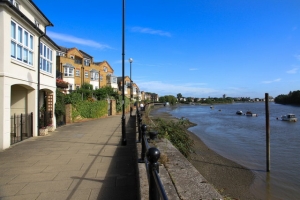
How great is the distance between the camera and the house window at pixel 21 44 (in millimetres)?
9086

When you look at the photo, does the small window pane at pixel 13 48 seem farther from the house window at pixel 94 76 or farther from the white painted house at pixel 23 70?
the house window at pixel 94 76

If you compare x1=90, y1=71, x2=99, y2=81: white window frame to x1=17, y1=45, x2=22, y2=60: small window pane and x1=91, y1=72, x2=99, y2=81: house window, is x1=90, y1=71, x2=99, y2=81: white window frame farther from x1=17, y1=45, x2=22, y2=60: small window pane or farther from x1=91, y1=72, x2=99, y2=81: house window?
x1=17, y1=45, x2=22, y2=60: small window pane

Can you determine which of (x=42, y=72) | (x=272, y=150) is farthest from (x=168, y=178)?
(x=272, y=150)

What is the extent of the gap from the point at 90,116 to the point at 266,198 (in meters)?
17.9

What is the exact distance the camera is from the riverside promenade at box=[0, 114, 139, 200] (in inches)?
171

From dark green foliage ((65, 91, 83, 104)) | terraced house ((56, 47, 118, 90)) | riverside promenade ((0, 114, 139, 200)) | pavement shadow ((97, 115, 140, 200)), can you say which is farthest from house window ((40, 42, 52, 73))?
terraced house ((56, 47, 118, 90))

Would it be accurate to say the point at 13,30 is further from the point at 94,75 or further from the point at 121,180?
the point at 94,75

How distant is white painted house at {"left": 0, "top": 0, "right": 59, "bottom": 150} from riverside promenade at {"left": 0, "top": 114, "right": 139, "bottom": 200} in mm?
2181

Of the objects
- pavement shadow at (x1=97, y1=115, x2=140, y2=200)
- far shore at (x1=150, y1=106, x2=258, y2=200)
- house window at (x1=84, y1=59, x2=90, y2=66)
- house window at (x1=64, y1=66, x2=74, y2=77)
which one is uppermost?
house window at (x1=84, y1=59, x2=90, y2=66)

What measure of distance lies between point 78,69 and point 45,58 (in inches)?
1308

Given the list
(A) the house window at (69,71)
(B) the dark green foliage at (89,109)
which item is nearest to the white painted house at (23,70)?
(B) the dark green foliage at (89,109)

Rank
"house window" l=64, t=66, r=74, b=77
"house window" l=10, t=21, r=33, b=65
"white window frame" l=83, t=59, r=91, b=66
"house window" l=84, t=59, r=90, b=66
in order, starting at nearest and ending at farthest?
"house window" l=10, t=21, r=33, b=65, "house window" l=64, t=66, r=74, b=77, "white window frame" l=83, t=59, r=91, b=66, "house window" l=84, t=59, r=90, b=66

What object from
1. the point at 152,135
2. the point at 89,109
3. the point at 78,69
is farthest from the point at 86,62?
the point at 152,135

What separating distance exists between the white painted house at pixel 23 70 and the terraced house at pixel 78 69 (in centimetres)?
2378
